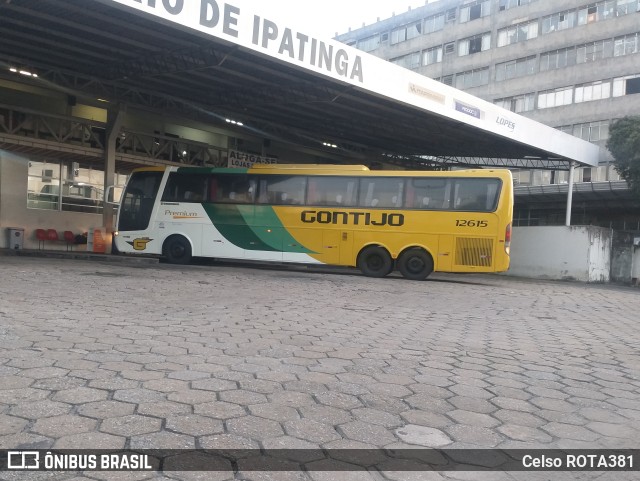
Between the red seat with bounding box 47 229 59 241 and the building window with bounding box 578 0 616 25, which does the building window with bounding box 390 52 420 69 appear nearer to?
the building window with bounding box 578 0 616 25

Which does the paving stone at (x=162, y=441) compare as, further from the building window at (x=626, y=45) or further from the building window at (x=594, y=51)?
the building window at (x=594, y=51)

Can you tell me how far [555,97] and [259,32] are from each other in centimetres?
3496

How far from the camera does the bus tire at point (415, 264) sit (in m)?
16.2

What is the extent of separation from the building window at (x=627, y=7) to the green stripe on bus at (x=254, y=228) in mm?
34355

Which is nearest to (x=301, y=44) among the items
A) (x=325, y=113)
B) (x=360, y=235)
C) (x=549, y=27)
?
(x=360, y=235)

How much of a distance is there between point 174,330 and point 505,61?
45.7 metres

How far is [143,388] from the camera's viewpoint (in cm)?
381

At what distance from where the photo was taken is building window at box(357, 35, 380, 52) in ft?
188

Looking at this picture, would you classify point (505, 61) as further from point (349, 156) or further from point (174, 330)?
point (174, 330)

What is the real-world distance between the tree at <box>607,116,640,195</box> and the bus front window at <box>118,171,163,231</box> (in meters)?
23.5

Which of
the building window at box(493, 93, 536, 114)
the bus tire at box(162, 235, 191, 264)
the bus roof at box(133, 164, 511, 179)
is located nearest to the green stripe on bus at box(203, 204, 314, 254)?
the bus roof at box(133, 164, 511, 179)

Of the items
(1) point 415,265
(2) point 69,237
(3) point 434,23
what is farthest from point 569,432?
(3) point 434,23

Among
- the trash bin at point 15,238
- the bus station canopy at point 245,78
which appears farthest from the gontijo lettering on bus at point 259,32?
the trash bin at point 15,238

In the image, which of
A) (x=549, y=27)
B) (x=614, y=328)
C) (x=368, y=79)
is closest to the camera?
(x=614, y=328)
